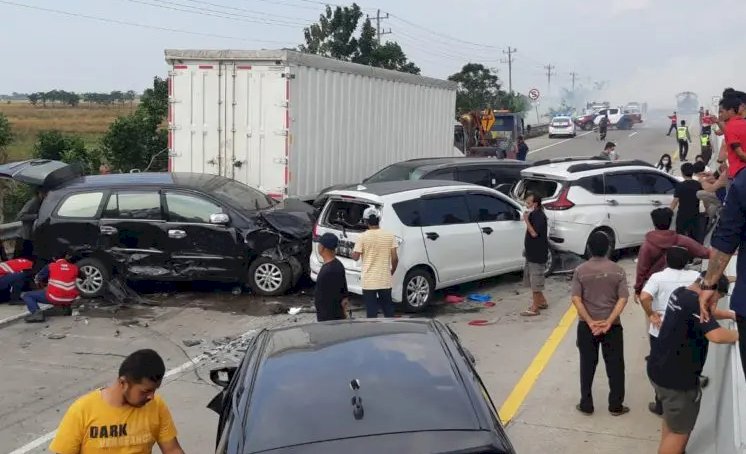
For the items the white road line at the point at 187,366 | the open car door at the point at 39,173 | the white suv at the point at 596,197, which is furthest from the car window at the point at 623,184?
the open car door at the point at 39,173

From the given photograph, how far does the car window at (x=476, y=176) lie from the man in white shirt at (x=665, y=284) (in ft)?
26.0

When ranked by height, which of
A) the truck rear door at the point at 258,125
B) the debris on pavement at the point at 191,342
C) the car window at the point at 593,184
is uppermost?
the truck rear door at the point at 258,125

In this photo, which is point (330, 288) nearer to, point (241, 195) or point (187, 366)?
point (187, 366)

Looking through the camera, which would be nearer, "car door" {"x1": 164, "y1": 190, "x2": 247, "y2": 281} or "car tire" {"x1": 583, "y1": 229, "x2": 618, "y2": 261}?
"car door" {"x1": 164, "y1": 190, "x2": 247, "y2": 281}

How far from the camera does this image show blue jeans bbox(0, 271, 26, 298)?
37.7 ft

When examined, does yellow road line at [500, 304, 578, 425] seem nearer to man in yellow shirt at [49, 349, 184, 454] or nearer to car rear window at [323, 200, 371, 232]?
car rear window at [323, 200, 371, 232]

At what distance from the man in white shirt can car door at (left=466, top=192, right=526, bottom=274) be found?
5.12 m

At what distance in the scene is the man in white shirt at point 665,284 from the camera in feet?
20.6

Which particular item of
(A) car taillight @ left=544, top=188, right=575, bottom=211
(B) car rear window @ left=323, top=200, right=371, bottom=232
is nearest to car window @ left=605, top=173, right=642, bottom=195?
(A) car taillight @ left=544, top=188, right=575, bottom=211

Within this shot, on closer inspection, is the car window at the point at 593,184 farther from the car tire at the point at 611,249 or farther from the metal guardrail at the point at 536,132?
the metal guardrail at the point at 536,132

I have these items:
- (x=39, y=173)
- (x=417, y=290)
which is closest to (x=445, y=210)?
(x=417, y=290)

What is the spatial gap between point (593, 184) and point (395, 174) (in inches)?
136

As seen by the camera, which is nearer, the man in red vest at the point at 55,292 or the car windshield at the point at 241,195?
the man in red vest at the point at 55,292

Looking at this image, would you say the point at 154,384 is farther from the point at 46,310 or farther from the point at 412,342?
the point at 46,310
